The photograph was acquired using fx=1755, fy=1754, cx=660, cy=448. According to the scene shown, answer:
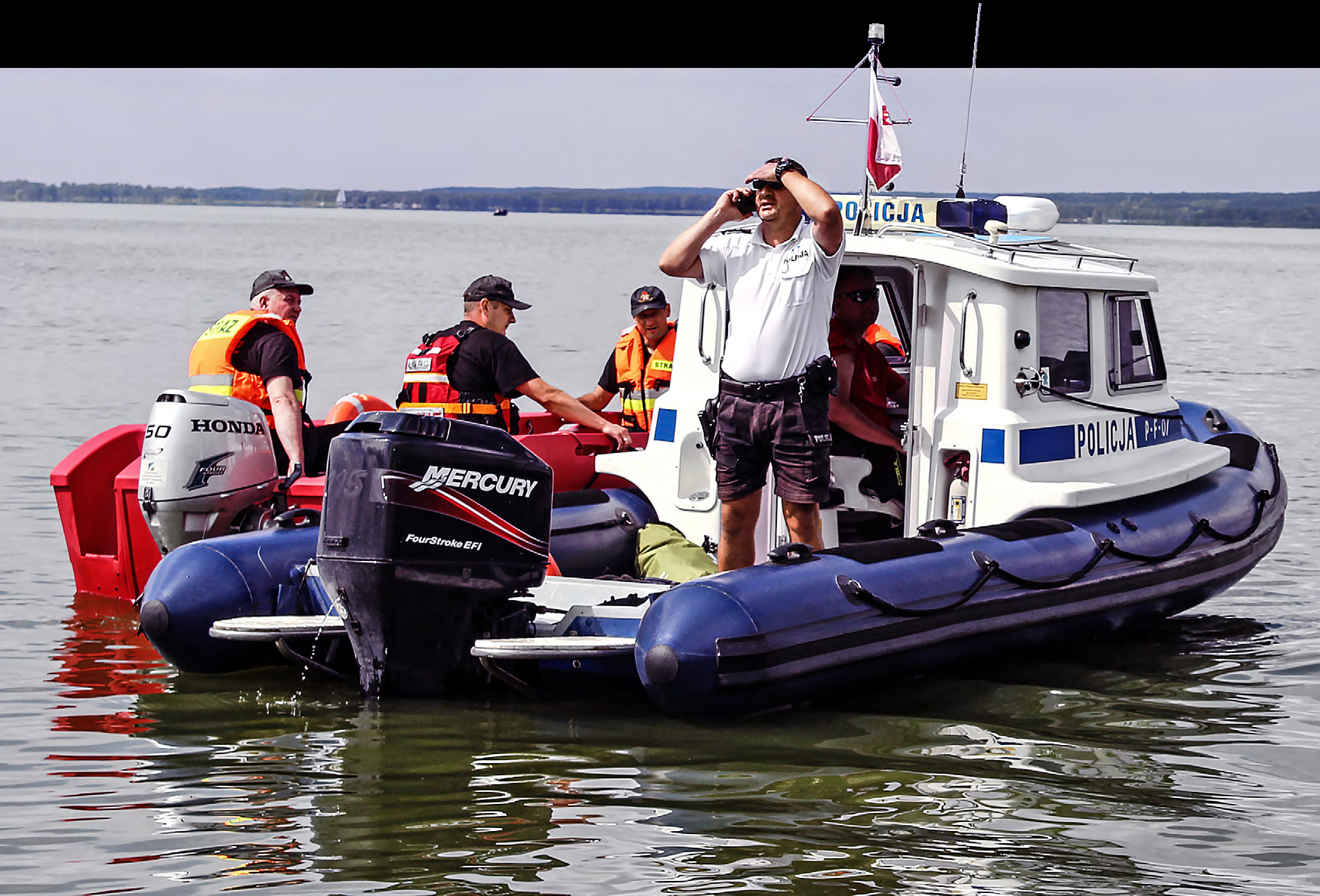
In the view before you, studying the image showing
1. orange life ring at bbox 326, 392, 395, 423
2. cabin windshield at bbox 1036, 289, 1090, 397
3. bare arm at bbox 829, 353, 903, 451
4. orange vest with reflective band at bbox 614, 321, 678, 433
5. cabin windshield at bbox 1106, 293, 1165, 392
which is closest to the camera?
bare arm at bbox 829, 353, 903, 451

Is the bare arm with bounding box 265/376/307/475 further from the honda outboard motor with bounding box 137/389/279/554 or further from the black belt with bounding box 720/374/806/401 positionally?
the black belt with bounding box 720/374/806/401

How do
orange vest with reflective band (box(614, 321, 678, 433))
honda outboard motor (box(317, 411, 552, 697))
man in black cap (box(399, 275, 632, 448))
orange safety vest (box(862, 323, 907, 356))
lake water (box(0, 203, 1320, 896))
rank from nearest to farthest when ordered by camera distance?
lake water (box(0, 203, 1320, 896)) < honda outboard motor (box(317, 411, 552, 697)) < man in black cap (box(399, 275, 632, 448)) < orange safety vest (box(862, 323, 907, 356)) < orange vest with reflective band (box(614, 321, 678, 433))

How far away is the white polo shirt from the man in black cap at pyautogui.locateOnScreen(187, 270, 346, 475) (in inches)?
92.3

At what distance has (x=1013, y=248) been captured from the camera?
841cm

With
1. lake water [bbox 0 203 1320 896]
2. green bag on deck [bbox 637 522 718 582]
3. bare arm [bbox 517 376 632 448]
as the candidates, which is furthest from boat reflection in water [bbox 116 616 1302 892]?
bare arm [bbox 517 376 632 448]

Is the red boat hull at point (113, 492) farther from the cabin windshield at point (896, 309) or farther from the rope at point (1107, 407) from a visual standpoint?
the rope at point (1107, 407)

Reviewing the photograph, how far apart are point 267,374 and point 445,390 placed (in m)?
0.84

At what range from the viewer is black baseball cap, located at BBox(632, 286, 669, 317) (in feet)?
32.6

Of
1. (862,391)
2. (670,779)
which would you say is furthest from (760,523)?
(670,779)

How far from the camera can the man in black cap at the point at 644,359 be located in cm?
990

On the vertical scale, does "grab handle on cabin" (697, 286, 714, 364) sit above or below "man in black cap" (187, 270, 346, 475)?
above

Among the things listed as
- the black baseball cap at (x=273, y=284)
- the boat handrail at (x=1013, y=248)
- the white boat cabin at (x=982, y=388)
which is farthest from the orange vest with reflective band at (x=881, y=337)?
the black baseball cap at (x=273, y=284)

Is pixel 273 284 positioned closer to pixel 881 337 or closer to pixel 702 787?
pixel 881 337

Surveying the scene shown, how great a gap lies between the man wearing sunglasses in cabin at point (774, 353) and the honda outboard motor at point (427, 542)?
34.6 inches
